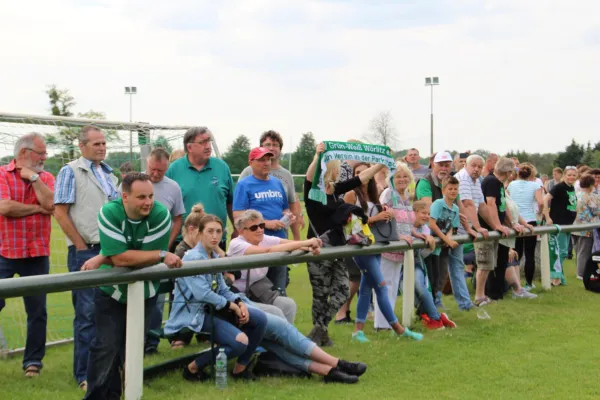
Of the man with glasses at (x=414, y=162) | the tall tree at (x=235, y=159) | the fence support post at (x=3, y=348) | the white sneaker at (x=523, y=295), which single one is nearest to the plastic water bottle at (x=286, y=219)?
the fence support post at (x=3, y=348)

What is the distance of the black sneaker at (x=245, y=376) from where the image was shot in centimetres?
633

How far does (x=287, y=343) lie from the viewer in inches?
253

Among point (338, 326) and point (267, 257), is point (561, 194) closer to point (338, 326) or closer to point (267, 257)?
point (338, 326)

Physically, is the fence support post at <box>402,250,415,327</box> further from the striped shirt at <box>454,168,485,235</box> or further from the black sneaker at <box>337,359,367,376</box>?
the black sneaker at <box>337,359,367,376</box>

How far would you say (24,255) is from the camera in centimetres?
692

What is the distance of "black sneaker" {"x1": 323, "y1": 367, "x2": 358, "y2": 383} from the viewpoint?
6.27 meters

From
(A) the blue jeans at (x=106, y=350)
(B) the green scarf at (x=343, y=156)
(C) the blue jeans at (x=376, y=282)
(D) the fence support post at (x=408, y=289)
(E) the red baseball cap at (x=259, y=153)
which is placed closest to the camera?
(A) the blue jeans at (x=106, y=350)

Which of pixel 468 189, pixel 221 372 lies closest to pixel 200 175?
pixel 221 372

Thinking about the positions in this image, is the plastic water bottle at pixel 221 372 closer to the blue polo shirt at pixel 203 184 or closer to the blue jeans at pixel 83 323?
the blue jeans at pixel 83 323

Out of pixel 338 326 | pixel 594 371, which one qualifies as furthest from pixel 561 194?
pixel 594 371

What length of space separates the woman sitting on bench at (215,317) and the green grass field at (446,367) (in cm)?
22

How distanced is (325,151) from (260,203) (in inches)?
42.9

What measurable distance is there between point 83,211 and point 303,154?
41.7 m

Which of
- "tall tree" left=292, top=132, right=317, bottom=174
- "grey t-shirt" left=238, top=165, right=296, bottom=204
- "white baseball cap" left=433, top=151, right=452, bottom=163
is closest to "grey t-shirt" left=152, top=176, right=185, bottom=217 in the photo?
"grey t-shirt" left=238, top=165, right=296, bottom=204
